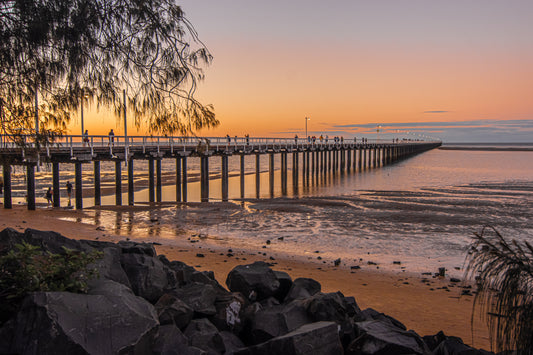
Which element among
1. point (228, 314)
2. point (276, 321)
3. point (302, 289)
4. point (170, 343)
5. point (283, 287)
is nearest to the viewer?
point (170, 343)

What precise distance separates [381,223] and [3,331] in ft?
62.2

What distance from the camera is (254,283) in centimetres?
743

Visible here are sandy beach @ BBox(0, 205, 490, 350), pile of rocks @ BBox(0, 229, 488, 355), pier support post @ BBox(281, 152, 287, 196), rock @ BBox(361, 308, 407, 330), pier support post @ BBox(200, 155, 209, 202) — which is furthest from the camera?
pier support post @ BBox(281, 152, 287, 196)

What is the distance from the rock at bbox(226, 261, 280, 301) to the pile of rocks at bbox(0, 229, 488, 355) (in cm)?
2

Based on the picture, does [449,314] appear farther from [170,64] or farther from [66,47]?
[66,47]

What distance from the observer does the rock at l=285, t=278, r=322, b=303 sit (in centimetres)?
749

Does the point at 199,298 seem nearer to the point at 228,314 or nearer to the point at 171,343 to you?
the point at 228,314

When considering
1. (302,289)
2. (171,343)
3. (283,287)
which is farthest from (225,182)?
(171,343)

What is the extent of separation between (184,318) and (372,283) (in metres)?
6.77

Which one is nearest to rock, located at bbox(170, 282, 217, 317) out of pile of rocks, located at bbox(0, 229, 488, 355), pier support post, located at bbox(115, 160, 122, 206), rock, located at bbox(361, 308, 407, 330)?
pile of rocks, located at bbox(0, 229, 488, 355)

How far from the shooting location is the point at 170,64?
22.0ft

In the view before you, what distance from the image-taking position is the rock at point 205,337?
5230 millimetres

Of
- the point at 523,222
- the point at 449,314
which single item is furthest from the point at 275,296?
the point at 523,222

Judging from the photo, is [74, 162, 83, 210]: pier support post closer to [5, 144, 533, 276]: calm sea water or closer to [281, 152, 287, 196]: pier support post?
[5, 144, 533, 276]: calm sea water
